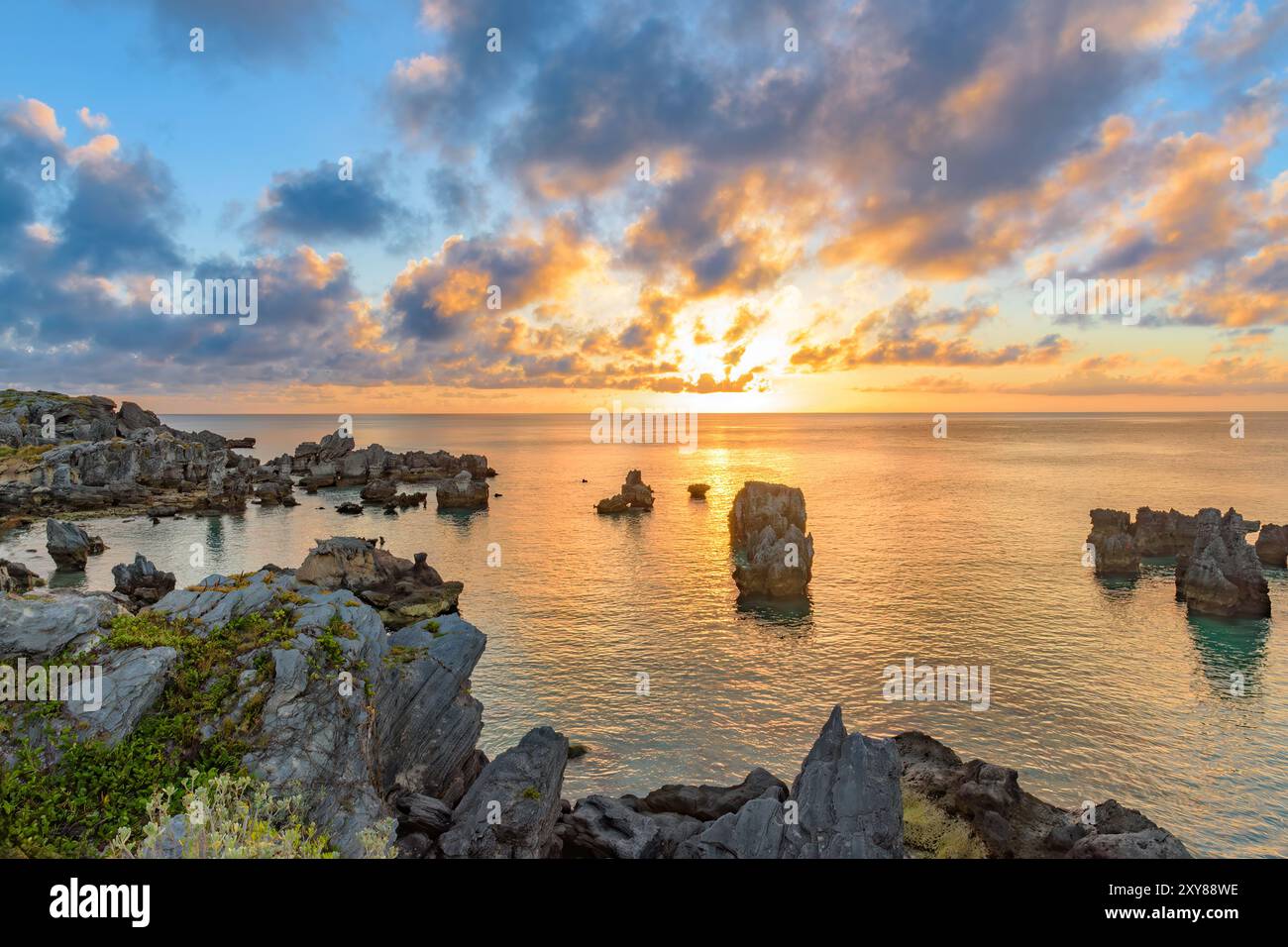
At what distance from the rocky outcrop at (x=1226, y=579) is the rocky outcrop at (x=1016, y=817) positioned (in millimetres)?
44867

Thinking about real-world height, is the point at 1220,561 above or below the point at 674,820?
above

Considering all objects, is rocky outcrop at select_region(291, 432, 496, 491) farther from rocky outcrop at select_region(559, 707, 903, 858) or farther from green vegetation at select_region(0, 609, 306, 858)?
green vegetation at select_region(0, 609, 306, 858)

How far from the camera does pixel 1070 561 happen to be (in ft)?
266

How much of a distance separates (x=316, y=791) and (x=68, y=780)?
5.68 m

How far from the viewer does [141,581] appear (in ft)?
217

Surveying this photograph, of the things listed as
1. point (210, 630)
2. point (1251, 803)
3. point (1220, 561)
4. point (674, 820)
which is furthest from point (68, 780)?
point (1220, 561)

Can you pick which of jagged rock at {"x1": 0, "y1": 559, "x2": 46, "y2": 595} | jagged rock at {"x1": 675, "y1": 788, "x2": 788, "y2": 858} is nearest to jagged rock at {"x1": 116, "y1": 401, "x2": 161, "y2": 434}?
jagged rock at {"x1": 0, "y1": 559, "x2": 46, "y2": 595}

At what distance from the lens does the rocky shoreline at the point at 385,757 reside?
1742cm

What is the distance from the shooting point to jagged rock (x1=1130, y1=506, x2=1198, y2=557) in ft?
271

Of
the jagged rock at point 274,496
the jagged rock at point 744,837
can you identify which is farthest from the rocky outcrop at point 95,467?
the jagged rock at point 744,837

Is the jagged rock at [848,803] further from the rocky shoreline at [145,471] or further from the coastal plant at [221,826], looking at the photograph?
the rocky shoreline at [145,471]

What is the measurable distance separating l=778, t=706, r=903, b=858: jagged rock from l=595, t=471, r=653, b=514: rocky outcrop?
100006 mm

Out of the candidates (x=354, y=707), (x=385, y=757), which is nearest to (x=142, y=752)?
(x=354, y=707)
